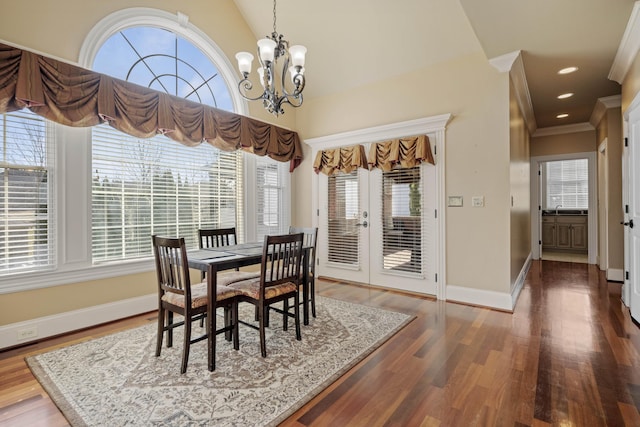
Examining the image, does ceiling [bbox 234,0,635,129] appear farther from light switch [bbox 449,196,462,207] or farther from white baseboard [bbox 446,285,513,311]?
white baseboard [bbox 446,285,513,311]

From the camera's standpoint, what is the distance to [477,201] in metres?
3.83

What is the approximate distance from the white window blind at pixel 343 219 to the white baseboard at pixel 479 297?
1435 mm

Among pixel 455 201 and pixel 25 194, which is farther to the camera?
pixel 455 201

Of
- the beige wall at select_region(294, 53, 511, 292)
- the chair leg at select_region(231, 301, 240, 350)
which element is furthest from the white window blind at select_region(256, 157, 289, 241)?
the chair leg at select_region(231, 301, 240, 350)

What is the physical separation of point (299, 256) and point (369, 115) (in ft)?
9.29

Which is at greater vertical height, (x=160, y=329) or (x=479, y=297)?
(x=160, y=329)

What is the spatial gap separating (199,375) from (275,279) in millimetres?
876

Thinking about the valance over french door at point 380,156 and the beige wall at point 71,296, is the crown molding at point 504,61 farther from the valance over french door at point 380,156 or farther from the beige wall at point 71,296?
the beige wall at point 71,296

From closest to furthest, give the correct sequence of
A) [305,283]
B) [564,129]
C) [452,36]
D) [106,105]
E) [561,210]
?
[106,105]
[305,283]
[452,36]
[564,129]
[561,210]

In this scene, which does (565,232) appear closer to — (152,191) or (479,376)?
(479,376)

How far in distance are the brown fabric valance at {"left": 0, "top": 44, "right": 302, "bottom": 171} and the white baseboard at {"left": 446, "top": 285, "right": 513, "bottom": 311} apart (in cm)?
337

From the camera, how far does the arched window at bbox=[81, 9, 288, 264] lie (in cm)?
331

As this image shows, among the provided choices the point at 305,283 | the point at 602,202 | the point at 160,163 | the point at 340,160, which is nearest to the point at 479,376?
the point at 305,283

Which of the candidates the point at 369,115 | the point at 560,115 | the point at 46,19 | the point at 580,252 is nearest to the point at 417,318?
the point at 369,115
